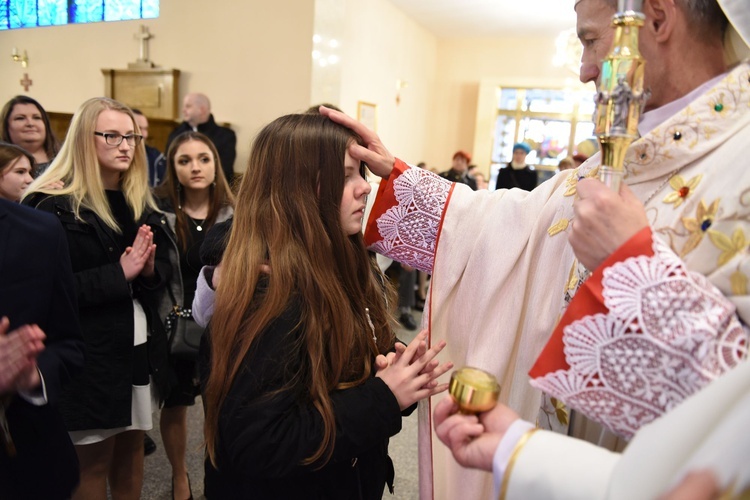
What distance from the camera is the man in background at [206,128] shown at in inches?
198

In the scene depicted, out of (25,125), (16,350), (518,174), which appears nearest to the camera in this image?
(16,350)

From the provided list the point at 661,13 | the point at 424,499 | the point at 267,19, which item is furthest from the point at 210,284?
the point at 267,19

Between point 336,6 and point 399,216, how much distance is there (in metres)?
5.01

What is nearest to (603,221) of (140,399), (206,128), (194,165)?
(140,399)

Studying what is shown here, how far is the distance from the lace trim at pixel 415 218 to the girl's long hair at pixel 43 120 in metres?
2.68

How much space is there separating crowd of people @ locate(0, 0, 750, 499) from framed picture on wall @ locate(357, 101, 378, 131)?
530 cm

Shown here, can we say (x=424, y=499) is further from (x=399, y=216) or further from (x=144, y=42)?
(x=144, y=42)

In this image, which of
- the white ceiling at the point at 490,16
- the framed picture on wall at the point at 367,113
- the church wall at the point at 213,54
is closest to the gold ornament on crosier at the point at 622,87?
the church wall at the point at 213,54

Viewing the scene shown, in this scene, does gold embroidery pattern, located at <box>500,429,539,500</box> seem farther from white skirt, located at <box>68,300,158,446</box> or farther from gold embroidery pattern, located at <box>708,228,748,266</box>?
white skirt, located at <box>68,300,158,446</box>

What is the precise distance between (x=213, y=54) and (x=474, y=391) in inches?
241

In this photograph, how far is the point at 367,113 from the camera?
23.7 feet

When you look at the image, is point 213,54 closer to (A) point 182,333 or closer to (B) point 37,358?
(A) point 182,333

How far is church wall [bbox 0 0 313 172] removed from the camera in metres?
5.58

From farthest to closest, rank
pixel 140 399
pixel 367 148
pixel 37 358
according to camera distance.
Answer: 1. pixel 140 399
2. pixel 367 148
3. pixel 37 358
